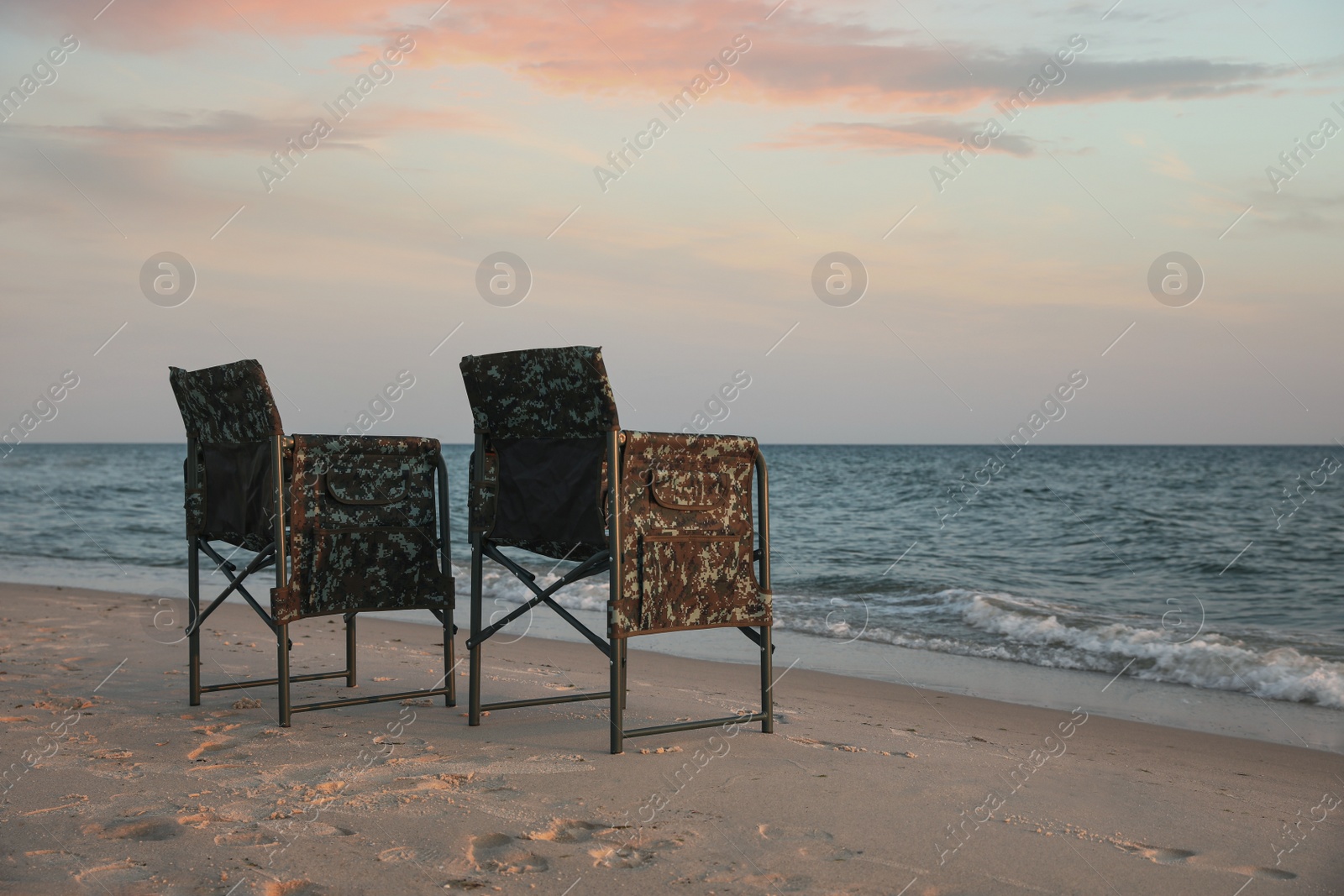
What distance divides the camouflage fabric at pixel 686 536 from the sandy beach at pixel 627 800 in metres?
0.58

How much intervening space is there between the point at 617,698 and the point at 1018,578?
992cm

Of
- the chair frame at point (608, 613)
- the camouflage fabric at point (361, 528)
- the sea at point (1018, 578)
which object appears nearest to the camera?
the chair frame at point (608, 613)

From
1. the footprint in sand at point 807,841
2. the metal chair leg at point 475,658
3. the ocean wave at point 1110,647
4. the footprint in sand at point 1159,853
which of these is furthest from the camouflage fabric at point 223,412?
the ocean wave at point 1110,647

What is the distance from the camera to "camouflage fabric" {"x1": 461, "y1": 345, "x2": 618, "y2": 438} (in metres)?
3.96

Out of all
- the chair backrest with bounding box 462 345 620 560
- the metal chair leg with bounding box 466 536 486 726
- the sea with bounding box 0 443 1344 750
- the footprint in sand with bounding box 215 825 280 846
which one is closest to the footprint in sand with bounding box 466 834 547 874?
the footprint in sand with bounding box 215 825 280 846

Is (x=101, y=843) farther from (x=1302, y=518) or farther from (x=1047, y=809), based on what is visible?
(x=1302, y=518)

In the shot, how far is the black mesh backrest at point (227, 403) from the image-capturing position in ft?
14.3

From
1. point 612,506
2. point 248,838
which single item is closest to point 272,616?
point 248,838

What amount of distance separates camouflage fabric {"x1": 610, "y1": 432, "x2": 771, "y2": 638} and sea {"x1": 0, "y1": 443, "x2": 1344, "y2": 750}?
297 cm

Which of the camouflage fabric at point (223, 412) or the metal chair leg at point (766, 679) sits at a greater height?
the camouflage fabric at point (223, 412)

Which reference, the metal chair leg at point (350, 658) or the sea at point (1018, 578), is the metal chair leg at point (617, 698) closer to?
the metal chair leg at point (350, 658)

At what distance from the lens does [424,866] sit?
9.15 feet

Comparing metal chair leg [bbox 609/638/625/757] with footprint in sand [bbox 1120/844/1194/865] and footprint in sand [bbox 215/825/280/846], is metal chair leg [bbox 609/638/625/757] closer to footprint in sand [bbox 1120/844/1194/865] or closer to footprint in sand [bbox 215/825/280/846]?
footprint in sand [bbox 215/825/280/846]

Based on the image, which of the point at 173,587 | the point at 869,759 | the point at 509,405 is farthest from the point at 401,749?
the point at 173,587
